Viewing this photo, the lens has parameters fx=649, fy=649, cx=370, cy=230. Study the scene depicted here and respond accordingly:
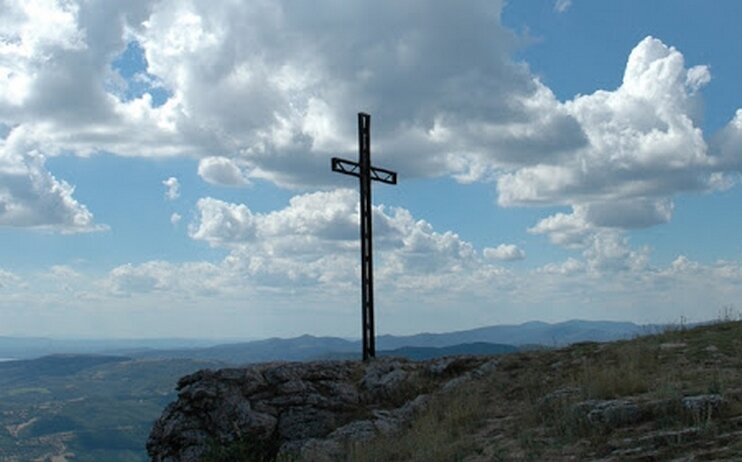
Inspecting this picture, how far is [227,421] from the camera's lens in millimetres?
18156

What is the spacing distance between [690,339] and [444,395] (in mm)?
6785

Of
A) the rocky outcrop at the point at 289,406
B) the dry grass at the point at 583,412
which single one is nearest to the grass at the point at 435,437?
the dry grass at the point at 583,412

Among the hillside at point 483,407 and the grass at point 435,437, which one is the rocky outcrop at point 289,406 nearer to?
the hillside at point 483,407

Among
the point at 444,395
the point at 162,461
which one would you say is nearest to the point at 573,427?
the point at 444,395

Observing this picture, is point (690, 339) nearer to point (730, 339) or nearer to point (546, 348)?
point (730, 339)

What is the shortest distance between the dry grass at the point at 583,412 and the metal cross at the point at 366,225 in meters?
6.37

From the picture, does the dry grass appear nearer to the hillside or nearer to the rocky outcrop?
the hillside

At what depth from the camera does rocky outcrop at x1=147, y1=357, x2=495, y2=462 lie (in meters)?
17.2

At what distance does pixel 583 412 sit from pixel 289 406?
937cm

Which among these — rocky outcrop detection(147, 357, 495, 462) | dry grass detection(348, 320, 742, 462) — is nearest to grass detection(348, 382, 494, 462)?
dry grass detection(348, 320, 742, 462)

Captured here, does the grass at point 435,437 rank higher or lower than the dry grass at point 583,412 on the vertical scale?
lower

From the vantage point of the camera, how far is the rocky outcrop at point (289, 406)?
17.2 m

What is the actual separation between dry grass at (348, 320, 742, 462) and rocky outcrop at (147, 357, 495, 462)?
154cm

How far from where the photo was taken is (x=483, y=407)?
49.1 feet
